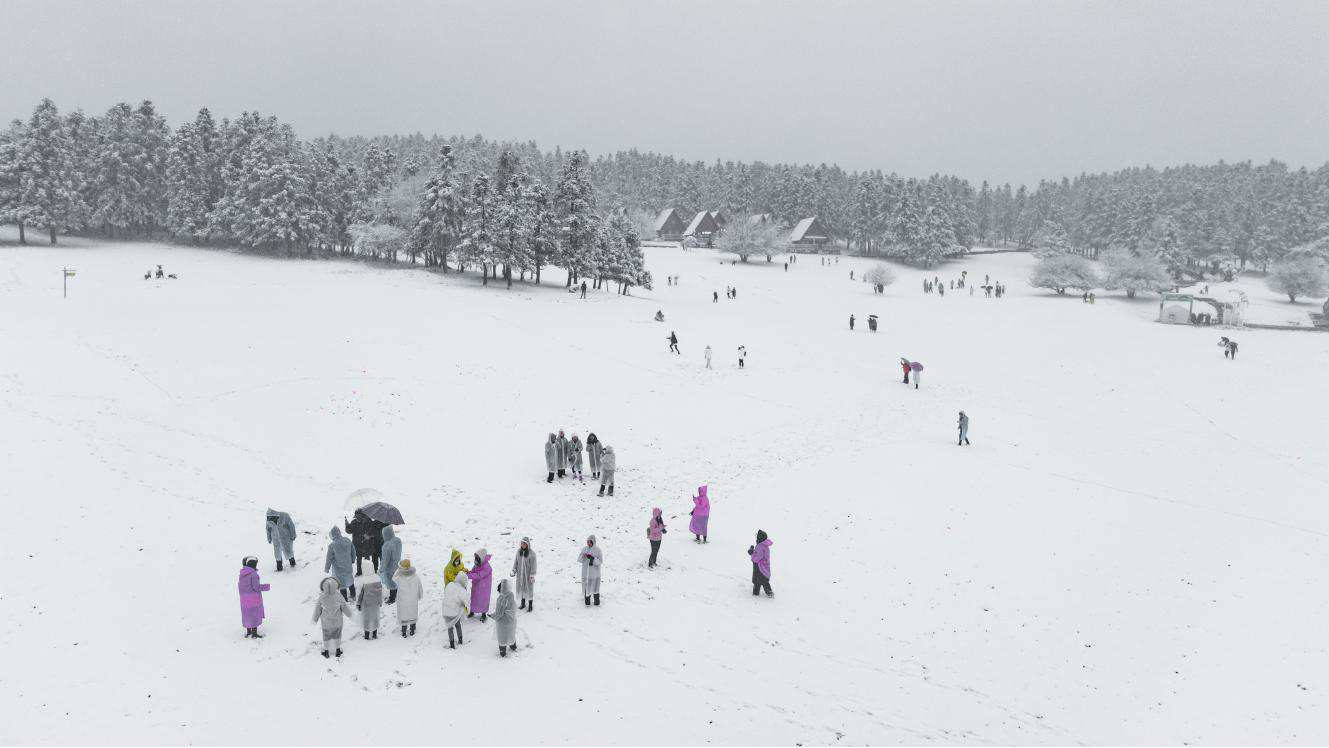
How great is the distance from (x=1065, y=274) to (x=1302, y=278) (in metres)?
21.1

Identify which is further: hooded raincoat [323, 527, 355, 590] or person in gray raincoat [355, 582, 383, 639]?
hooded raincoat [323, 527, 355, 590]

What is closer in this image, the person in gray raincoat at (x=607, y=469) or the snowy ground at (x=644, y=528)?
the snowy ground at (x=644, y=528)

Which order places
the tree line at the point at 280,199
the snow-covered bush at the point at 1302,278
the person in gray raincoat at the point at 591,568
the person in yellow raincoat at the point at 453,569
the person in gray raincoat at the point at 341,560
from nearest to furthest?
the person in yellow raincoat at the point at 453,569, the person in gray raincoat at the point at 341,560, the person in gray raincoat at the point at 591,568, the tree line at the point at 280,199, the snow-covered bush at the point at 1302,278

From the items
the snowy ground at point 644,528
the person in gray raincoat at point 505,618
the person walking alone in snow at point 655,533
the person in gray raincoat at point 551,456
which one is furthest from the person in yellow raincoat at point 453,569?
the person in gray raincoat at point 551,456

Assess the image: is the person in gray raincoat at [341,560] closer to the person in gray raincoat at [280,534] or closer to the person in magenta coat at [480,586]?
the person in gray raincoat at [280,534]

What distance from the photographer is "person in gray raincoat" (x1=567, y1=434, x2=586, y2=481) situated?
20.0 metres

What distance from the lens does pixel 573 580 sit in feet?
45.9

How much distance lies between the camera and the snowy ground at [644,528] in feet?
33.6

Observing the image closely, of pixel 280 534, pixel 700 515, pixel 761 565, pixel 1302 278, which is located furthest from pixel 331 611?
pixel 1302 278

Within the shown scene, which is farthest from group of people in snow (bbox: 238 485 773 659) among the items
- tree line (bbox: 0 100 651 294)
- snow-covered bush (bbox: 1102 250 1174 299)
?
snow-covered bush (bbox: 1102 250 1174 299)

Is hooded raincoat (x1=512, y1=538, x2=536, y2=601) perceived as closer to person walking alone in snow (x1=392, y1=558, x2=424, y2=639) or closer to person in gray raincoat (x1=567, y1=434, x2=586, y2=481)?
person walking alone in snow (x1=392, y1=558, x2=424, y2=639)

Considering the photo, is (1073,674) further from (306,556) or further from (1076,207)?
(1076,207)

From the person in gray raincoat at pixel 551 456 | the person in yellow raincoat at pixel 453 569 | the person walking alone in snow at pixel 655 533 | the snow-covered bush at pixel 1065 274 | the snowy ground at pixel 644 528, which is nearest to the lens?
the snowy ground at pixel 644 528

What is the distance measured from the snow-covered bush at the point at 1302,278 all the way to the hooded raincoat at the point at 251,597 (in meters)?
90.8
